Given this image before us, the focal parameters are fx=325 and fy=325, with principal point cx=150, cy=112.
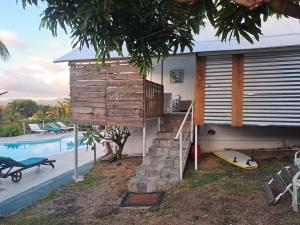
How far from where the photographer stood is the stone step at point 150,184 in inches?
342

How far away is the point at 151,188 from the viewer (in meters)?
8.69

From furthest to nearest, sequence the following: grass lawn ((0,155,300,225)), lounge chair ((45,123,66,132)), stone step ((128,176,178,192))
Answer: lounge chair ((45,123,66,132)) → stone step ((128,176,178,192)) → grass lawn ((0,155,300,225))

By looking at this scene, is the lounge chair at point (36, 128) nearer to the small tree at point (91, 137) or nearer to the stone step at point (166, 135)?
the small tree at point (91, 137)

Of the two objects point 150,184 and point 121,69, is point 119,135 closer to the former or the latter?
point 121,69

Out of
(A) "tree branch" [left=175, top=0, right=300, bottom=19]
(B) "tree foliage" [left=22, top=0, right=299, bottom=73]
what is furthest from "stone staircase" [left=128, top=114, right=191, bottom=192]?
(A) "tree branch" [left=175, top=0, right=300, bottom=19]

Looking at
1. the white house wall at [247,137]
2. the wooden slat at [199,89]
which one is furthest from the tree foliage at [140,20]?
the white house wall at [247,137]

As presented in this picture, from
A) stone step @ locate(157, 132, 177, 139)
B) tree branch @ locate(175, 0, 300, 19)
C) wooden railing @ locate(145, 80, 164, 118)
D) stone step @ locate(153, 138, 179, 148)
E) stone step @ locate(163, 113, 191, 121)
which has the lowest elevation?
stone step @ locate(153, 138, 179, 148)

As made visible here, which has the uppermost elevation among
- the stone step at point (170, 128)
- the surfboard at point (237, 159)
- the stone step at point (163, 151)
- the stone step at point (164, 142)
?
the stone step at point (170, 128)

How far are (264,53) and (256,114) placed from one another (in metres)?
1.79

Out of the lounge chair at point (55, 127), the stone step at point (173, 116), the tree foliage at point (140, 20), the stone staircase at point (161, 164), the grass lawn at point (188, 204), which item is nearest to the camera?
the tree foliage at point (140, 20)

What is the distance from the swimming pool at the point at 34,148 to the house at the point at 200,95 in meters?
9.18

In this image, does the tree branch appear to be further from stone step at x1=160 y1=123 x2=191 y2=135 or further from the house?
stone step at x1=160 y1=123 x2=191 y2=135

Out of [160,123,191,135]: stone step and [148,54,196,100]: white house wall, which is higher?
[148,54,196,100]: white house wall

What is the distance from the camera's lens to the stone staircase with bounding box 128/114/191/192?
8.80 meters
